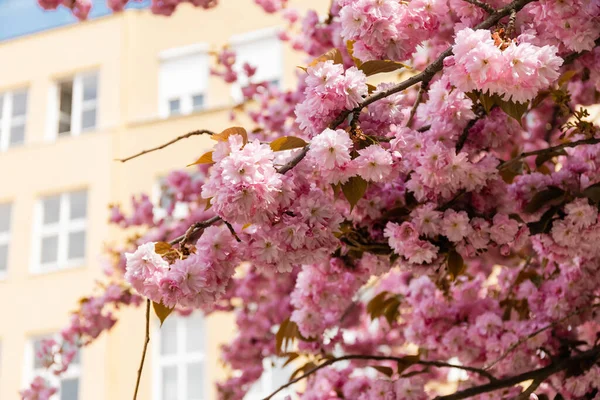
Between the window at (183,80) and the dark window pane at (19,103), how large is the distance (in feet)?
6.29

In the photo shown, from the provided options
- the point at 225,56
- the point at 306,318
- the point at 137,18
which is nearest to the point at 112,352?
the point at 137,18


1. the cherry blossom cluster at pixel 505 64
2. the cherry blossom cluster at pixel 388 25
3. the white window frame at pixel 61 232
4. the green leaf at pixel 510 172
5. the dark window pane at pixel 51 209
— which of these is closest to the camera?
the cherry blossom cluster at pixel 505 64

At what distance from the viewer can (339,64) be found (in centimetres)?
153

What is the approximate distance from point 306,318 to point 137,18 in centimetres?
906

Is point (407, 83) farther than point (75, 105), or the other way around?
point (75, 105)

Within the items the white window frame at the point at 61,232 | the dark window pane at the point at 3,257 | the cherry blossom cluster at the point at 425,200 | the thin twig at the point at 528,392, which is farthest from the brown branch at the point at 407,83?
the dark window pane at the point at 3,257

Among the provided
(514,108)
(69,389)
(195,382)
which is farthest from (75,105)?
(514,108)

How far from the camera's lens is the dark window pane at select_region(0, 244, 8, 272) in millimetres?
10008

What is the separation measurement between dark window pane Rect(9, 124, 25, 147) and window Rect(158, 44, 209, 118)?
1929 mm

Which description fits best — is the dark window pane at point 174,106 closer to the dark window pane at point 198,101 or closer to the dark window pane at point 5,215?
the dark window pane at point 198,101

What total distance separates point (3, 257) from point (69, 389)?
6.33ft

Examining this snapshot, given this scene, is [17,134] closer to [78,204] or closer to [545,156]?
[78,204]

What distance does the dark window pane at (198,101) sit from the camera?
10180mm

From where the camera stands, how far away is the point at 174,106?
10.3 metres
